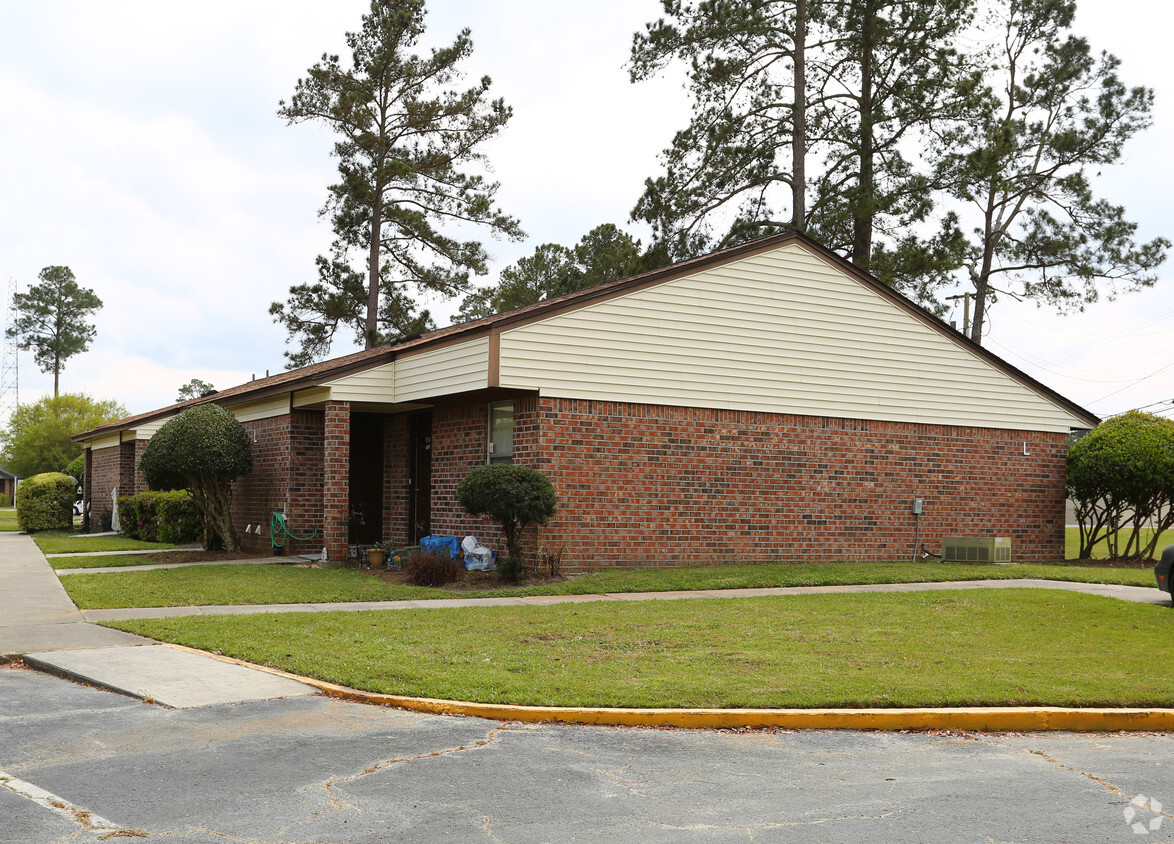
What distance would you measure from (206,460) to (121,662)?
412 inches

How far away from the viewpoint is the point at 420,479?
19641 mm

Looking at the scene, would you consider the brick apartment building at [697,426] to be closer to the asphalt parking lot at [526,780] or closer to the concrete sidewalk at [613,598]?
the concrete sidewalk at [613,598]

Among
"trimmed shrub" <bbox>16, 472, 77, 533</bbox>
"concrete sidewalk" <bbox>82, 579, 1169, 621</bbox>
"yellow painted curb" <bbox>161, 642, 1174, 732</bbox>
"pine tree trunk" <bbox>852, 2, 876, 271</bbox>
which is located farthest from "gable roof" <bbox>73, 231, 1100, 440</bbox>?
"trimmed shrub" <bbox>16, 472, 77, 533</bbox>

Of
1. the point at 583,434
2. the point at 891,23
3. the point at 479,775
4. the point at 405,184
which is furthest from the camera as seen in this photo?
the point at 405,184

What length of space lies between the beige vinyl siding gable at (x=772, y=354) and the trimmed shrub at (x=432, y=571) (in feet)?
9.23

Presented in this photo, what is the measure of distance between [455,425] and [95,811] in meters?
13.0

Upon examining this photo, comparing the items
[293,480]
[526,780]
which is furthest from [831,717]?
[293,480]

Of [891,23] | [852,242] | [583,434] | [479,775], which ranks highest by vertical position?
[891,23]

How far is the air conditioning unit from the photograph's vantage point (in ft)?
61.2

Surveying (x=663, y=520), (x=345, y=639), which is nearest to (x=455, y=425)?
(x=663, y=520)

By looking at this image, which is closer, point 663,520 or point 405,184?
point 663,520

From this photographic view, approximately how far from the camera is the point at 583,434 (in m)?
16.4

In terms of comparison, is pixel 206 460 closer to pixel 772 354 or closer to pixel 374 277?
pixel 772 354

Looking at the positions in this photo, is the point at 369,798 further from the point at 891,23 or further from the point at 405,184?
the point at 405,184
